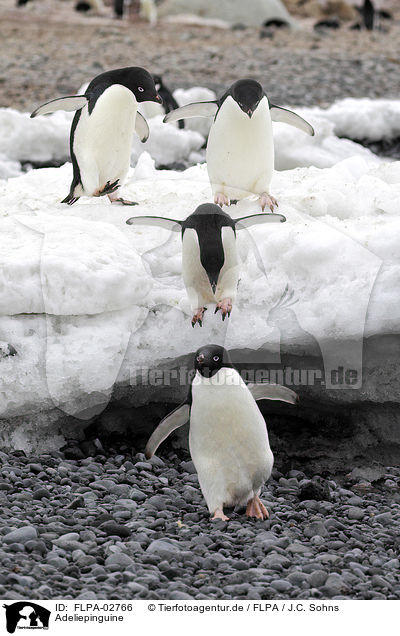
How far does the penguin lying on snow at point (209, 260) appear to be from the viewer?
3473 mm

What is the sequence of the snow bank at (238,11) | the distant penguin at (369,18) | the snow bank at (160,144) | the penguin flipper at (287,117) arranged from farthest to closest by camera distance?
the snow bank at (238,11)
the distant penguin at (369,18)
the snow bank at (160,144)
the penguin flipper at (287,117)

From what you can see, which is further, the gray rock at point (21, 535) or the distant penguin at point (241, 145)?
the distant penguin at point (241, 145)

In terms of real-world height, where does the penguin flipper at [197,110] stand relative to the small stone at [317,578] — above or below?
above

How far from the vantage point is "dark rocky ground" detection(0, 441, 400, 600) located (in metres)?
2.73

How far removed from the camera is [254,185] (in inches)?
164

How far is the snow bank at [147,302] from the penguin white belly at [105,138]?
1.49ft

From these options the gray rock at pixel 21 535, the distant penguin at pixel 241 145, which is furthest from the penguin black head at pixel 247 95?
the gray rock at pixel 21 535

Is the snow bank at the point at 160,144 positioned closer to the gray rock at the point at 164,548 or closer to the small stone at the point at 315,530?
the small stone at the point at 315,530

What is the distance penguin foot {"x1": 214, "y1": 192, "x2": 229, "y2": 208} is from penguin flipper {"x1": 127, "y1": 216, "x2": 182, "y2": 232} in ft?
1.38

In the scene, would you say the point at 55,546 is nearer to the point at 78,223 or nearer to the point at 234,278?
the point at 234,278

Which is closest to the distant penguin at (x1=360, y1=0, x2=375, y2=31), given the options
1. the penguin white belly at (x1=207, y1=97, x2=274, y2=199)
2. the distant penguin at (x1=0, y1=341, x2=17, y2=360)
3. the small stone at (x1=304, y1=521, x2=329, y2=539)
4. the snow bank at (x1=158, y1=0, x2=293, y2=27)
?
the snow bank at (x1=158, y1=0, x2=293, y2=27)

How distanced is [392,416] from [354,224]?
0.81 m
